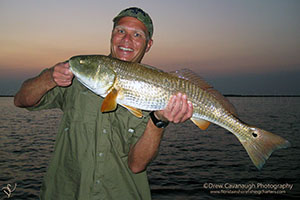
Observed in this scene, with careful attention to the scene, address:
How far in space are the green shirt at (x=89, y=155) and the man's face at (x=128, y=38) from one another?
0.85 metres

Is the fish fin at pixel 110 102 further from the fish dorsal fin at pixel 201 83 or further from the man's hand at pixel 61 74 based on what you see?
the fish dorsal fin at pixel 201 83

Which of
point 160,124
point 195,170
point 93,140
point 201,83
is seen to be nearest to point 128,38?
point 201,83

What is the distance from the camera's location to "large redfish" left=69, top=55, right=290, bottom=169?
3.21 meters

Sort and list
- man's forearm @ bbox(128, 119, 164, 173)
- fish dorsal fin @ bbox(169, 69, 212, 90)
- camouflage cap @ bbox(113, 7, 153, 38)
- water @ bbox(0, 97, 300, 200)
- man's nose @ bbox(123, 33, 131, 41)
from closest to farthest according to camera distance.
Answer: man's forearm @ bbox(128, 119, 164, 173) → fish dorsal fin @ bbox(169, 69, 212, 90) → man's nose @ bbox(123, 33, 131, 41) → camouflage cap @ bbox(113, 7, 153, 38) → water @ bbox(0, 97, 300, 200)

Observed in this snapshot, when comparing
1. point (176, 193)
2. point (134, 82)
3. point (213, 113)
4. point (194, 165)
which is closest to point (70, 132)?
point (134, 82)

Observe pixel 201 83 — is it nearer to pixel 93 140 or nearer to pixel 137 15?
pixel 137 15

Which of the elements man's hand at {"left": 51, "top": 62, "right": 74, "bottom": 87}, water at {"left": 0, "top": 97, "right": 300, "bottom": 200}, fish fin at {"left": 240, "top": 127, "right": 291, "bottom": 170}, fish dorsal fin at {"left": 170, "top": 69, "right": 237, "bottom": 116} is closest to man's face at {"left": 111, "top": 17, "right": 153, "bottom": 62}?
fish dorsal fin at {"left": 170, "top": 69, "right": 237, "bottom": 116}

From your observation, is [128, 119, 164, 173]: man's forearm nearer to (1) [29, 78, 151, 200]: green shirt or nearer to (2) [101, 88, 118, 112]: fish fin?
(1) [29, 78, 151, 200]: green shirt

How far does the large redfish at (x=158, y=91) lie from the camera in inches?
126

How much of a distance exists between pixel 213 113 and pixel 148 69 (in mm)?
1153

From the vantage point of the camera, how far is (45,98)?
332 centimetres

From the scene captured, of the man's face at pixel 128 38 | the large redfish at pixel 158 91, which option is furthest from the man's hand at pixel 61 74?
the man's face at pixel 128 38

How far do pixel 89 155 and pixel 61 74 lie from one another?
3.66 ft

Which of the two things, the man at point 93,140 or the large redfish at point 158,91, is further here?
the large redfish at point 158,91
